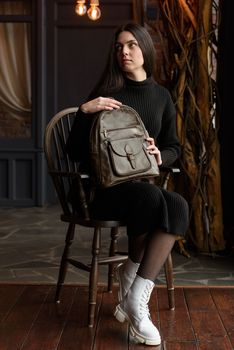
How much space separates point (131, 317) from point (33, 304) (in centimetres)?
66

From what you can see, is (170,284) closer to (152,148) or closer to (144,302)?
(144,302)

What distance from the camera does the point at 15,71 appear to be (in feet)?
22.2

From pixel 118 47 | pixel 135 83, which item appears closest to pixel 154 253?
pixel 135 83

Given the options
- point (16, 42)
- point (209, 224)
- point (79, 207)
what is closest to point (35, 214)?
point (16, 42)

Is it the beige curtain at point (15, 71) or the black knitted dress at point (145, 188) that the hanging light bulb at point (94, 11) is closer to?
the beige curtain at point (15, 71)

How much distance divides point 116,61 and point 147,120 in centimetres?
30

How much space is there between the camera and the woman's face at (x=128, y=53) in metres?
2.77

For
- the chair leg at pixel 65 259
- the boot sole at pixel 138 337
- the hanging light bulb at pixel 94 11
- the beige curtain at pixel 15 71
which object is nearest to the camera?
the boot sole at pixel 138 337

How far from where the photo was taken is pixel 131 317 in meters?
2.52

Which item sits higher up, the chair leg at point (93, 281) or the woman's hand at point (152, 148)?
the woman's hand at point (152, 148)

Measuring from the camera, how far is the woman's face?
2.77 m

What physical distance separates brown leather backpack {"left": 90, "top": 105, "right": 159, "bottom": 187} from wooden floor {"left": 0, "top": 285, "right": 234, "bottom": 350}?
2.01ft

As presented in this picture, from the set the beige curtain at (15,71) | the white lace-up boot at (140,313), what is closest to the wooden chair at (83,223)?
the white lace-up boot at (140,313)

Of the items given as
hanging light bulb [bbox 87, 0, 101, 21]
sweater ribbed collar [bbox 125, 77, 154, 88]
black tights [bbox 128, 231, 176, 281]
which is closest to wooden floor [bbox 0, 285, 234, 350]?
black tights [bbox 128, 231, 176, 281]
